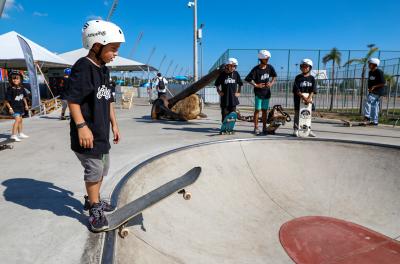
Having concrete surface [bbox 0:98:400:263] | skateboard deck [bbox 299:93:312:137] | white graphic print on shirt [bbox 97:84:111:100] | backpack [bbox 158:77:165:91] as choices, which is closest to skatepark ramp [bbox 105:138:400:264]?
concrete surface [bbox 0:98:400:263]

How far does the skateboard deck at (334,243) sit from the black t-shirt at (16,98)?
6.20 metres

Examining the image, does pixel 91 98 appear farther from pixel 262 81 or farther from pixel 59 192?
pixel 262 81

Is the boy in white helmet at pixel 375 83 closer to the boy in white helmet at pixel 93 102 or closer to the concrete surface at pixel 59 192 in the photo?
the concrete surface at pixel 59 192

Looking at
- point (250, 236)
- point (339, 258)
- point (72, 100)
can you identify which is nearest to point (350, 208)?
point (339, 258)

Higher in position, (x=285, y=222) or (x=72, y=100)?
(x=72, y=100)

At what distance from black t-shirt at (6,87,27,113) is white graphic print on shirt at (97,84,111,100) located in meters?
5.25

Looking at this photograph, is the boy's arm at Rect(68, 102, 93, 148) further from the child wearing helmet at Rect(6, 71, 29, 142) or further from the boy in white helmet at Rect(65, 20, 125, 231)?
the child wearing helmet at Rect(6, 71, 29, 142)

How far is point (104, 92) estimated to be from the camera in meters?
2.61

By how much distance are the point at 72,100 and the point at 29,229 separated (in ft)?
3.93

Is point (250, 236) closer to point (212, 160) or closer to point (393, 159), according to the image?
point (212, 160)

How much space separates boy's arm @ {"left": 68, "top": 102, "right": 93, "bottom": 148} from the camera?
2.41 metres

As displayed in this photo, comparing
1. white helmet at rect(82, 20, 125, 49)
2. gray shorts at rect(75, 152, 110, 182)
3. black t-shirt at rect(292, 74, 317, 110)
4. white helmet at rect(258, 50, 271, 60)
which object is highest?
white helmet at rect(258, 50, 271, 60)

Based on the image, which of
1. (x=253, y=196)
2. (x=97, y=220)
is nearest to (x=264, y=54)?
(x=253, y=196)

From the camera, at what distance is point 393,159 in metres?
4.94
